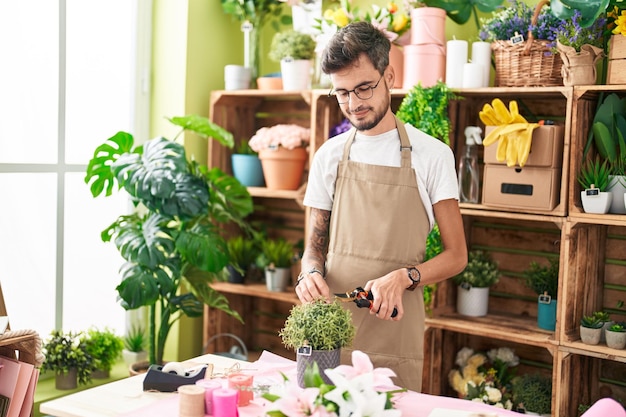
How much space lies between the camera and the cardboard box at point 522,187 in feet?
10.4

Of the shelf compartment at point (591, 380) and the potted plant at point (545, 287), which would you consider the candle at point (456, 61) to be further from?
the shelf compartment at point (591, 380)

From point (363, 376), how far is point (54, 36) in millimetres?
2810

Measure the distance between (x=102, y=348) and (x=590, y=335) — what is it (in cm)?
231

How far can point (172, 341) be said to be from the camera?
422 cm

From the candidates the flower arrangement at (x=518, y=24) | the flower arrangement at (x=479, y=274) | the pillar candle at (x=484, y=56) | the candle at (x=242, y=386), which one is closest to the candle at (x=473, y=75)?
the pillar candle at (x=484, y=56)

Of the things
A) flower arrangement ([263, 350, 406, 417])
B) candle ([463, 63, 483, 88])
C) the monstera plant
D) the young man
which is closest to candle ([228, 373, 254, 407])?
flower arrangement ([263, 350, 406, 417])

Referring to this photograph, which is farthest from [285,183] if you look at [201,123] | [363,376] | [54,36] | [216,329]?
[363,376]

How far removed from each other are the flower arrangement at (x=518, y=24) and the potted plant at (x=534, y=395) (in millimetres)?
1489

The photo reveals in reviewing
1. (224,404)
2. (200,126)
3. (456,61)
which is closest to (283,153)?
(200,126)

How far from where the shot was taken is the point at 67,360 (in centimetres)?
367

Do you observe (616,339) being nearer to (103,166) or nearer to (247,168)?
(247,168)

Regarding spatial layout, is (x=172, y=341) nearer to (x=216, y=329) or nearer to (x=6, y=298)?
(x=216, y=329)

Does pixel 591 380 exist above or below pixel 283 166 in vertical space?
below

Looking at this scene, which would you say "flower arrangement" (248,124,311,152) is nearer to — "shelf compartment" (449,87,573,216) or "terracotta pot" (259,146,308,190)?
"terracotta pot" (259,146,308,190)
